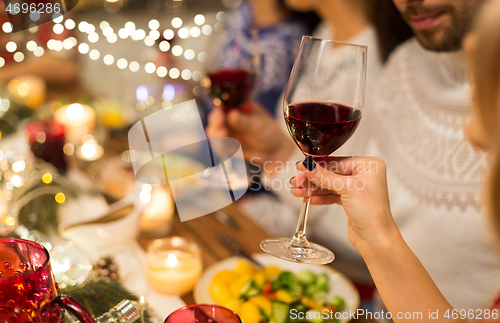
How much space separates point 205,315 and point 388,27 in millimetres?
1077

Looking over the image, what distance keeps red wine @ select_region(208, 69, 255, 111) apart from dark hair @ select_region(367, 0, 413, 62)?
0.47 metres

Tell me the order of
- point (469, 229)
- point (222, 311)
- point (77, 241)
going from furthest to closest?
point (469, 229) < point (77, 241) < point (222, 311)

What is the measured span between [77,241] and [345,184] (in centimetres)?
62

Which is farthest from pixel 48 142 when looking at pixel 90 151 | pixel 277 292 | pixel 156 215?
pixel 277 292

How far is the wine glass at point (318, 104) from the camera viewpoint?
0.53 m

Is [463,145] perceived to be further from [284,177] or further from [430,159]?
[284,177]

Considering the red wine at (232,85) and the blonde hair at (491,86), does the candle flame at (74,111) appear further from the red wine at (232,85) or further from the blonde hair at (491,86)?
the blonde hair at (491,86)

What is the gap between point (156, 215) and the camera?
0.99 metres

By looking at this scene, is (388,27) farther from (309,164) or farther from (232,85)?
(309,164)

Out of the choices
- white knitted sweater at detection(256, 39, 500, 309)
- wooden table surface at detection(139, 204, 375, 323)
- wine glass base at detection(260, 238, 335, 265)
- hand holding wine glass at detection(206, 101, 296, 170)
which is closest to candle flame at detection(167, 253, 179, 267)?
wooden table surface at detection(139, 204, 375, 323)

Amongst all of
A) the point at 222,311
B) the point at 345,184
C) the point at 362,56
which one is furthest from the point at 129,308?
the point at 362,56

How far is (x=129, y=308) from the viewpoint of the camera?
506mm

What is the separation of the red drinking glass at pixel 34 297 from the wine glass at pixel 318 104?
26 cm

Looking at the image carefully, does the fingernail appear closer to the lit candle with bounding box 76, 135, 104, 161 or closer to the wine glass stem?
the wine glass stem
